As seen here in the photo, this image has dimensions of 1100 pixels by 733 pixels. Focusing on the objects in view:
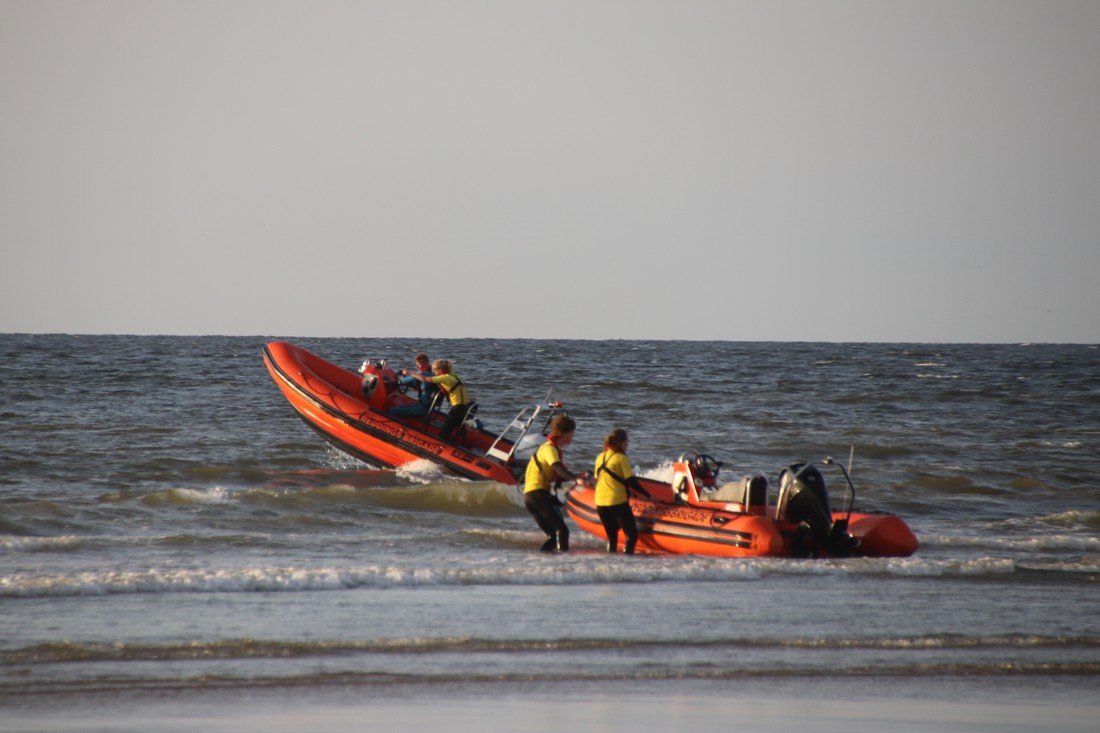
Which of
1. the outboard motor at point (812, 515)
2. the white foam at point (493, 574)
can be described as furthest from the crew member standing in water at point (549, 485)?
the outboard motor at point (812, 515)

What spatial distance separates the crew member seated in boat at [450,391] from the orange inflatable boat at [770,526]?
12.5 feet

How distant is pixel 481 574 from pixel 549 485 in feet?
5.56

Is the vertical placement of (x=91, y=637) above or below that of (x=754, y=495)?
below

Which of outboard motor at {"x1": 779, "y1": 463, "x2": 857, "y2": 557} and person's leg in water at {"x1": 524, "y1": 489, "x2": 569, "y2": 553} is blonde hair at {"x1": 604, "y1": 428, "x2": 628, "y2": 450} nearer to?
person's leg in water at {"x1": 524, "y1": 489, "x2": 569, "y2": 553}

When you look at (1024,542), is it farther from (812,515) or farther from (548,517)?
(548,517)

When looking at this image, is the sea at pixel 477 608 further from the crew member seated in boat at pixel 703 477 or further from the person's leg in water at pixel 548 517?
the crew member seated in boat at pixel 703 477

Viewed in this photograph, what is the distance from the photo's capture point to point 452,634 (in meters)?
6.47

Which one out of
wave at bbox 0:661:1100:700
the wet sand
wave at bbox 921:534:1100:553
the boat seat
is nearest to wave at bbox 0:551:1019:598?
the boat seat

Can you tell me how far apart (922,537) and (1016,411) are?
16.7m

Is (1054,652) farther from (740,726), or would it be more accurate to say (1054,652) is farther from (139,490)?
(139,490)

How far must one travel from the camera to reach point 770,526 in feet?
31.2

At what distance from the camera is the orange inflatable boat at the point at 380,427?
13.6m

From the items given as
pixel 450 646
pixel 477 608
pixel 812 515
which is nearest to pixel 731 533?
pixel 812 515

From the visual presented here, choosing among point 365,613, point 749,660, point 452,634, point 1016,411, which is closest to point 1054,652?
point 749,660
